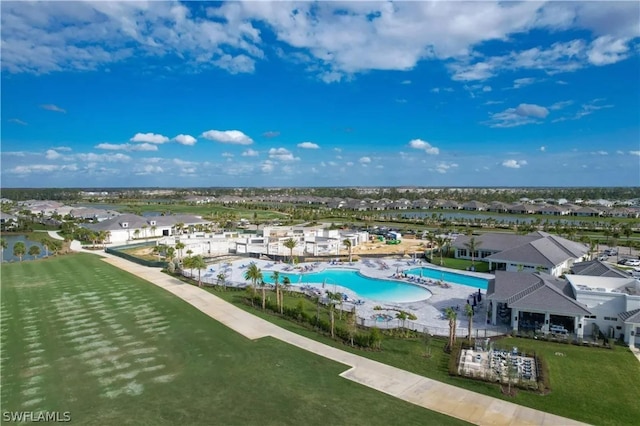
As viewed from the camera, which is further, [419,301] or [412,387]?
[419,301]

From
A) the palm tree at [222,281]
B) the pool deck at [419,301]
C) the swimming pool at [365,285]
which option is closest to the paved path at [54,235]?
the pool deck at [419,301]

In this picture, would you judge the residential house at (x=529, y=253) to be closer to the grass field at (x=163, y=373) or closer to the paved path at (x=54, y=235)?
the grass field at (x=163, y=373)

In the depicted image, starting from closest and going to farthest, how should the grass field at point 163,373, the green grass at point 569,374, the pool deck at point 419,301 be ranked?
the grass field at point 163,373 → the green grass at point 569,374 → the pool deck at point 419,301

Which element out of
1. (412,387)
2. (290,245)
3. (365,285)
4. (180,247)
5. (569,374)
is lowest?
(365,285)

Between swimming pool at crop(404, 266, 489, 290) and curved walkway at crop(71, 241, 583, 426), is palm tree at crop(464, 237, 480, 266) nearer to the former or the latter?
swimming pool at crop(404, 266, 489, 290)

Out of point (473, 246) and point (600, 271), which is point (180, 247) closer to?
point (473, 246)

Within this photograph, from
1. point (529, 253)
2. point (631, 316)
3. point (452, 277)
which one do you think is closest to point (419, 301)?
point (452, 277)
